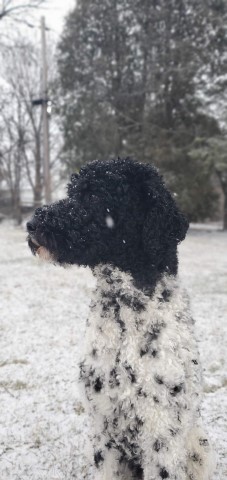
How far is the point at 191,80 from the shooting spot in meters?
A: 17.8

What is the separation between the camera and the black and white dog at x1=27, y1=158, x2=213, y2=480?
202cm

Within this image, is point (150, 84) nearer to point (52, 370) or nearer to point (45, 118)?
point (45, 118)

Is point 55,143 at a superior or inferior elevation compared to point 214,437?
superior

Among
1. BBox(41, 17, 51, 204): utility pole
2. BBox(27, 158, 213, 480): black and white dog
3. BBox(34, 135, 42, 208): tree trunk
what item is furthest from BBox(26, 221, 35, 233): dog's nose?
BBox(34, 135, 42, 208): tree trunk

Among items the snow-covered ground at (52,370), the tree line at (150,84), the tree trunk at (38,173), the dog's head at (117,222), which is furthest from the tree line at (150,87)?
the dog's head at (117,222)

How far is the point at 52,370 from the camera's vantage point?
4277 millimetres

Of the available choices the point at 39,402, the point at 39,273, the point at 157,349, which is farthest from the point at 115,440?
A: the point at 39,273

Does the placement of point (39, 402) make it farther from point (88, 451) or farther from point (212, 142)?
point (212, 142)

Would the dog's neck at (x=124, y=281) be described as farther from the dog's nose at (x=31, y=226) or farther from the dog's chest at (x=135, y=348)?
the dog's nose at (x=31, y=226)

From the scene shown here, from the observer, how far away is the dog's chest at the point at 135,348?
2021 mm

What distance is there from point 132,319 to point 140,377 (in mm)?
295

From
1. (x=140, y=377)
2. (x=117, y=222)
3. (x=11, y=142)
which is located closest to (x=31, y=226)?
(x=117, y=222)

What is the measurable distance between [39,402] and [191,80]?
17.2m

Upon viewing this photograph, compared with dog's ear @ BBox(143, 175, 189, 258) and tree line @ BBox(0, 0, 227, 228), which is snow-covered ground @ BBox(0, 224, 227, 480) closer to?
dog's ear @ BBox(143, 175, 189, 258)
